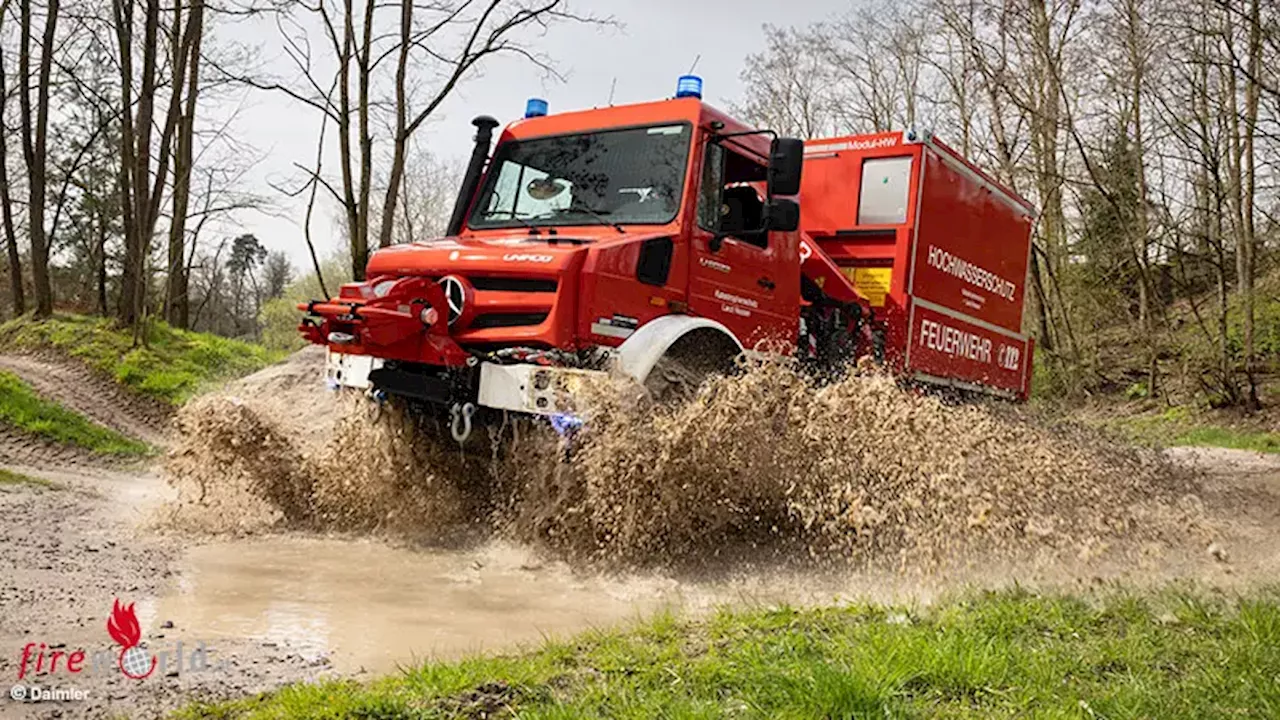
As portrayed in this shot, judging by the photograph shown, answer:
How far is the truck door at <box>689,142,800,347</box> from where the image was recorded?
6879 millimetres

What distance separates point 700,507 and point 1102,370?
20.1 m

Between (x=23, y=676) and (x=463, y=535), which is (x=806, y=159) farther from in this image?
(x=23, y=676)

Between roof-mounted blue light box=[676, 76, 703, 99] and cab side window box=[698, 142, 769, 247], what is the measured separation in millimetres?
447

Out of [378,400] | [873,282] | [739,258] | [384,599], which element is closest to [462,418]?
[378,400]

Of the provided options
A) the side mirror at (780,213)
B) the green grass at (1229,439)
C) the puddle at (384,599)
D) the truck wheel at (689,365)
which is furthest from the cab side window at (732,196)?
the green grass at (1229,439)

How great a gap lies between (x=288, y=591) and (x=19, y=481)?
445 cm

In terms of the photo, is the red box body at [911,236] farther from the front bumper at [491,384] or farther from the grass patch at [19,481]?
the grass patch at [19,481]

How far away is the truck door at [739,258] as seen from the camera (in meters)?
6.88

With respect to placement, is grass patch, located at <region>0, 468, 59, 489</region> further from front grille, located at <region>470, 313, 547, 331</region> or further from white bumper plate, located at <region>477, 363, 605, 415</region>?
white bumper plate, located at <region>477, 363, 605, 415</region>

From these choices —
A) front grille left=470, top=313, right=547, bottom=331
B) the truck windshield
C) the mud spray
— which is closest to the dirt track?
the mud spray

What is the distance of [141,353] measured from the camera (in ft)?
52.9

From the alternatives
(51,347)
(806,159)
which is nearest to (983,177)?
(806,159)

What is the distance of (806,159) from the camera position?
30.6 ft

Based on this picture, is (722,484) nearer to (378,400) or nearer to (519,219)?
(378,400)
